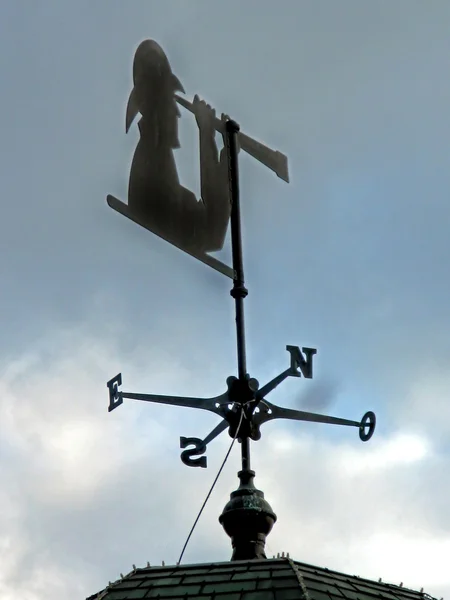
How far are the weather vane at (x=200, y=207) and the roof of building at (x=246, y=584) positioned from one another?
1.76m

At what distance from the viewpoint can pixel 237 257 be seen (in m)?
12.8

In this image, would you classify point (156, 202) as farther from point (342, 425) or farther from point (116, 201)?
point (342, 425)

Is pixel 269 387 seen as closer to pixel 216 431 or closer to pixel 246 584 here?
pixel 216 431

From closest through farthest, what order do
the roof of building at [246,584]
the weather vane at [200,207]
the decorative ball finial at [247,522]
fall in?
the roof of building at [246,584]
the decorative ball finial at [247,522]
the weather vane at [200,207]

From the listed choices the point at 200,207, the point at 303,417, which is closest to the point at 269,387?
the point at 303,417

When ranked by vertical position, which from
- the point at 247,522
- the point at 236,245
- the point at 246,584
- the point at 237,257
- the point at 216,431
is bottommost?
the point at 246,584

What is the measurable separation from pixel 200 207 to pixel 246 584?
4.83 m

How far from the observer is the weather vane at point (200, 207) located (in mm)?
12031

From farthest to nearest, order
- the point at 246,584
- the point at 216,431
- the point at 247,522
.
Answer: the point at 216,431 → the point at 247,522 → the point at 246,584

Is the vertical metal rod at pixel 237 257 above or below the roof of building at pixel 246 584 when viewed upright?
above

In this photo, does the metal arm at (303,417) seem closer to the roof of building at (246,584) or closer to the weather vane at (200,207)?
the weather vane at (200,207)

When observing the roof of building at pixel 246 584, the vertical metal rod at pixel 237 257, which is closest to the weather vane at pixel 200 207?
the vertical metal rod at pixel 237 257

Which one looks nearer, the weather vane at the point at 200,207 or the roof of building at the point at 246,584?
the roof of building at the point at 246,584

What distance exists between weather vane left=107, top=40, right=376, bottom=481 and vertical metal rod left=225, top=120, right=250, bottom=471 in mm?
11
